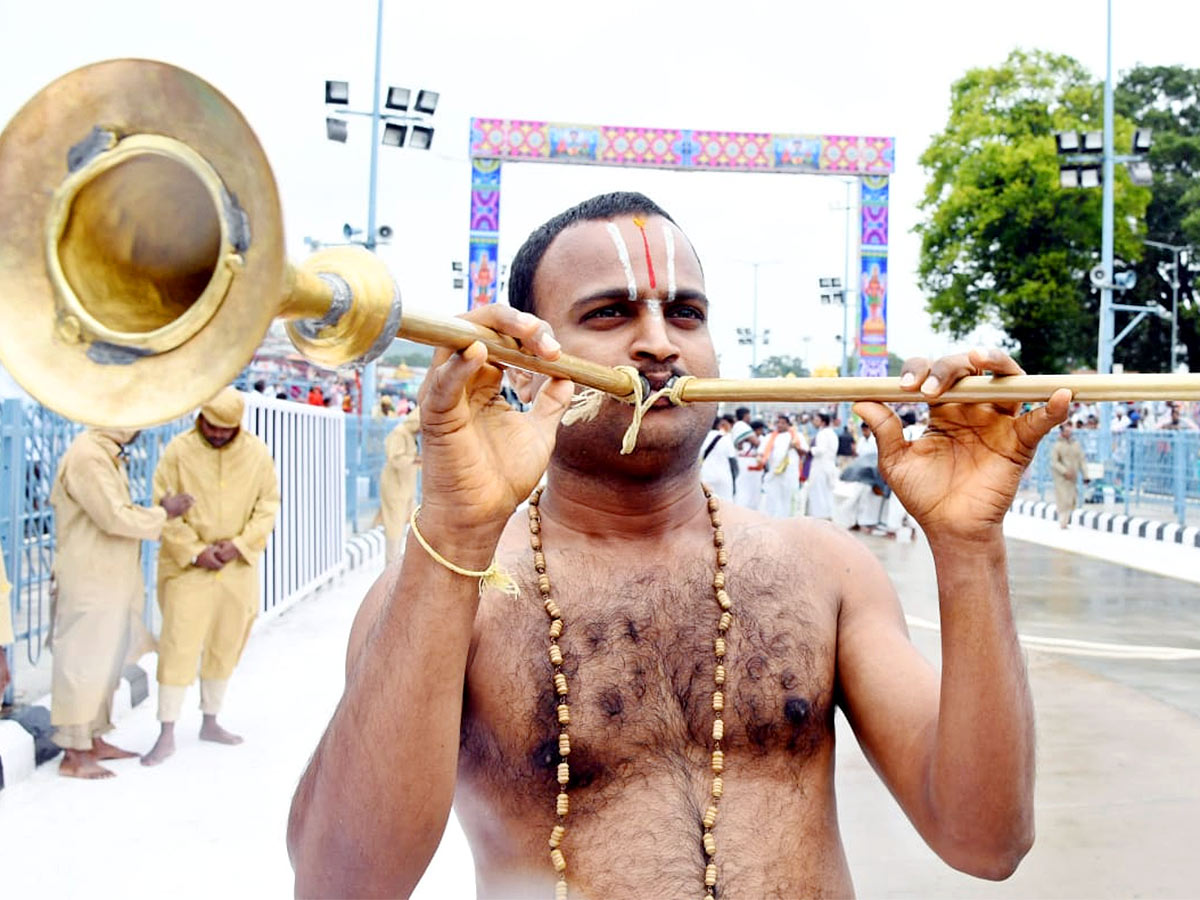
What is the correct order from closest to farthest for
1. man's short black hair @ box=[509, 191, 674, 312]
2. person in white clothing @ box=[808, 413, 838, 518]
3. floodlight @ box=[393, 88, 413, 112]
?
man's short black hair @ box=[509, 191, 674, 312]
person in white clothing @ box=[808, 413, 838, 518]
floodlight @ box=[393, 88, 413, 112]

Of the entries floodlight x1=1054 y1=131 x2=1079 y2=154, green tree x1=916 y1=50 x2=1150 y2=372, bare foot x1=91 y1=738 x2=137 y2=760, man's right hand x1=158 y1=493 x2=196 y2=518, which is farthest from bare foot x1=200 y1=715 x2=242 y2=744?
green tree x1=916 y1=50 x2=1150 y2=372

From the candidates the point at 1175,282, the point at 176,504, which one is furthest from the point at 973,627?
the point at 1175,282

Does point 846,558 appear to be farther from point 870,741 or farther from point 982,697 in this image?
point 982,697

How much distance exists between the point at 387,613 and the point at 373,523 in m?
13.1

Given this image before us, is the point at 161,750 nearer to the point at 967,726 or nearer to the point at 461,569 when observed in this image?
the point at 461,569

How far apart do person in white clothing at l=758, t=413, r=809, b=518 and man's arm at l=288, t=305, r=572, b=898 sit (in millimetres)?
11999

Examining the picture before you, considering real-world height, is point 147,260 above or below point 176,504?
above

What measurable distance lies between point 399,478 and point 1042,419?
9805 mm

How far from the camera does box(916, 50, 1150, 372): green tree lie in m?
32.9

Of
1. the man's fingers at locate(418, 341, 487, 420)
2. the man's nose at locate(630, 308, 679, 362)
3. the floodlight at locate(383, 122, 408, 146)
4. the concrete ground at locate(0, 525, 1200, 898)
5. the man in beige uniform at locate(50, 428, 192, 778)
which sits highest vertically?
the floodlight at locate(383, 122, 408, 146)

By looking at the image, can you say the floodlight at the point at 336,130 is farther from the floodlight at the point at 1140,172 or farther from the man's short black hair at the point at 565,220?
the man's short black hair at the point at 565,220

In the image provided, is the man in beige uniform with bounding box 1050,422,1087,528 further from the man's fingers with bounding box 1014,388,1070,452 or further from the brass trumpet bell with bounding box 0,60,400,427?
the brass trumpet bell with bounding box 0,60,400,427

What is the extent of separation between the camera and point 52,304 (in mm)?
1062

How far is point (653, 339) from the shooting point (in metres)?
1.83
